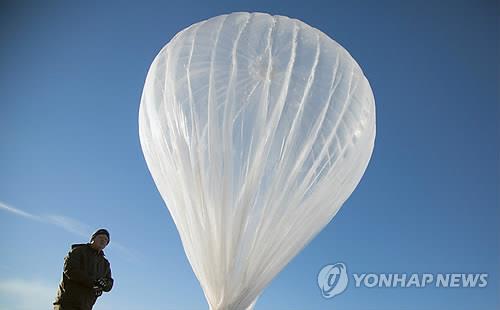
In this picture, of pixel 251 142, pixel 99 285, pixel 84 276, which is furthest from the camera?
pixel 251 142

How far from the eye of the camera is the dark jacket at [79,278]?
2352mm

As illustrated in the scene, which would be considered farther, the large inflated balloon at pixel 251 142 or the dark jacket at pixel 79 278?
the large inflated balloon at pixel 251 142

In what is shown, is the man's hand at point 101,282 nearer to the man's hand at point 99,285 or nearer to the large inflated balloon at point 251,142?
the man's hand at point 99,285

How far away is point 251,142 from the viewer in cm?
261

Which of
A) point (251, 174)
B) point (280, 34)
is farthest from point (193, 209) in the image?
point (280, 34)

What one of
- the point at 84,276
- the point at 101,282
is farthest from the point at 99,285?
the point at 84,276

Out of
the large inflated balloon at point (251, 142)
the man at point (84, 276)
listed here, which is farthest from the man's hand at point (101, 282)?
the large inflated balloon at point (251, 142)

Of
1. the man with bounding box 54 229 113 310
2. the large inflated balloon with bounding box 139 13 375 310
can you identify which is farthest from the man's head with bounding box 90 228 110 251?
the large inflated balloon with bounding box 139 13 375 310

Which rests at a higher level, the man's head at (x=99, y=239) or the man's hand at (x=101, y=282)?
the man's head at (x=99, y=239)

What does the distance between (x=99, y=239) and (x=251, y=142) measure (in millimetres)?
877

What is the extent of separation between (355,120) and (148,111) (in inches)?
46.1

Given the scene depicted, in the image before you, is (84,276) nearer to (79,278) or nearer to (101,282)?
(79,278)

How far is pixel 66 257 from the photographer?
238 cm

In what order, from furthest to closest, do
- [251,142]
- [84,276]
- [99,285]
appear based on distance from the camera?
[251,142]
[99,285]
[84,276]
